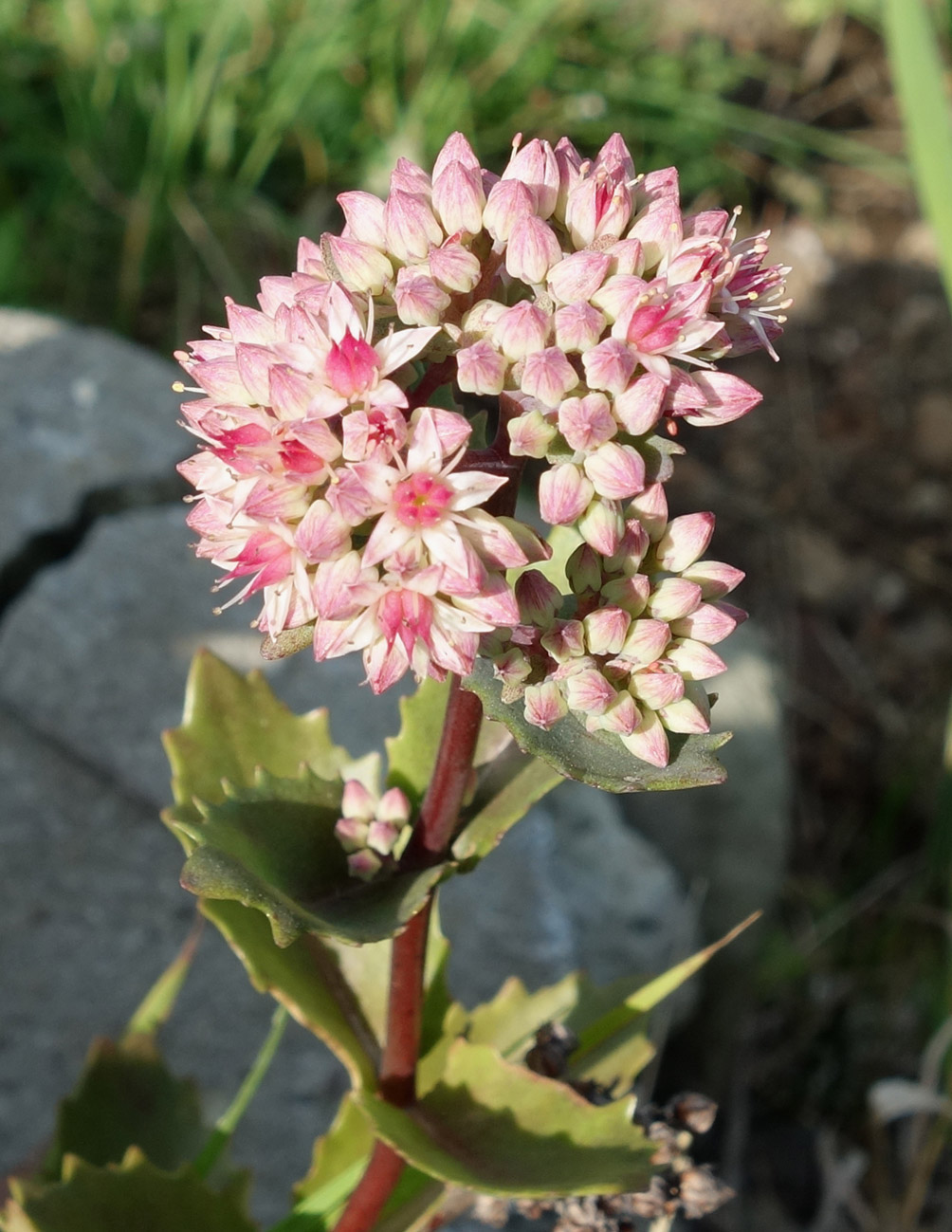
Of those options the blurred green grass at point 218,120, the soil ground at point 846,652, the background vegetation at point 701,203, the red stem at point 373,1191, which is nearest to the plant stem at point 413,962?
the red stem at point 373,1191

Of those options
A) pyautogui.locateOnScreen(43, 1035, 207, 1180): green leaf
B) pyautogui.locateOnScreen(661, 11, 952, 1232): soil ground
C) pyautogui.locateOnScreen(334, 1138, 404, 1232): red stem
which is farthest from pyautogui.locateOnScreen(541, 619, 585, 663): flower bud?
pyautogui.locateOnScreen(661, 11, 952, 1232): soil ground

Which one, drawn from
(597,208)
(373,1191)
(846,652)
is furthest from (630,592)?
(846,652)

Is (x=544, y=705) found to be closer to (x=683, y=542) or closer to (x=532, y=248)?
(x=683, y=542)

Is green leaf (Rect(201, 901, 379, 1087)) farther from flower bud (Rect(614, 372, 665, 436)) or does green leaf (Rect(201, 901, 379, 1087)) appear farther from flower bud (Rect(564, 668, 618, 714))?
flower bud (Rect(614, 372, 665, 436))

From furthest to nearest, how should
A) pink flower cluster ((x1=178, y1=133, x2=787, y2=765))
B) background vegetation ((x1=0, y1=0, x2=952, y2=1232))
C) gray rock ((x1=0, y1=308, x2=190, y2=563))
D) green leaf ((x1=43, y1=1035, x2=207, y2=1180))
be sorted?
background vegetation ((x1=0, y1=0, x2=952, y2=1232))
gray rock ((x1=0, y1=308, x2=190, y2=563))
green leaf ((x1=43, y1=1035, x2=207, y2=1180))
pink flower cluster ((x1=178, y1=133, x2=787, y2=765))

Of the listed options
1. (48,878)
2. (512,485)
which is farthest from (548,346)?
(48,878)

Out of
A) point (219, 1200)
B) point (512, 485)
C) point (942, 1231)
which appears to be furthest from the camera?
point (942, 1231)

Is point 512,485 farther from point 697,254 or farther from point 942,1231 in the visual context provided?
Answer: point 942,1231
